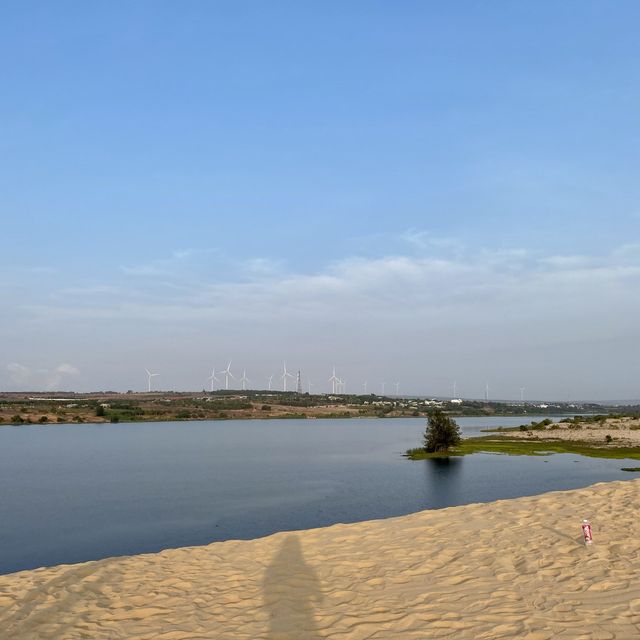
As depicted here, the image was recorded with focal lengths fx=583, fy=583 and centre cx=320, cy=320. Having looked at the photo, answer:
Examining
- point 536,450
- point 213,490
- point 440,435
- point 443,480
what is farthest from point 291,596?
point 536,450

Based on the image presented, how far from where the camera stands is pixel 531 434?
92.8 meters

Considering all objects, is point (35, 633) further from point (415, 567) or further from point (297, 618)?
point (415, 567)

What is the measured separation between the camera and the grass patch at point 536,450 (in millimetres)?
61938

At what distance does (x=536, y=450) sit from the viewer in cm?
6812

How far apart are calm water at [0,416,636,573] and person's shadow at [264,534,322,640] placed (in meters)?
12.3

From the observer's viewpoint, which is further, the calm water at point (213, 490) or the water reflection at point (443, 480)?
the water reflection at point (443, 480)

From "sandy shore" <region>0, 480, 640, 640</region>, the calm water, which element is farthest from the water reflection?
"sandy shore" <region>0, 480, 640, 640</region>

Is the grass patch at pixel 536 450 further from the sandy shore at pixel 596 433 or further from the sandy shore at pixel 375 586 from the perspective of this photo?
the sandy shore at pixel 375 586

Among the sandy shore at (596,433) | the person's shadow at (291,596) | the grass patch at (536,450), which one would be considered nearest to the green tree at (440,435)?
the grass patch at (536,450)

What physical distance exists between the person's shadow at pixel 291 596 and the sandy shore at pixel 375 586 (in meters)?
0.04

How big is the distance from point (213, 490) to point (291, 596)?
33.7 metres

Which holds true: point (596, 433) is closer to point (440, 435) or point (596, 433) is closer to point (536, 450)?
point (536, 450)

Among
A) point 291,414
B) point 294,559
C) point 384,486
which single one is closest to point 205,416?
point 291,414

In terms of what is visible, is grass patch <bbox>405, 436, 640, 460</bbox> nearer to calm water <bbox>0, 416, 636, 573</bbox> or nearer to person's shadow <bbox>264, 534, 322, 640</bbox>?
calm water <bbox>0, 416, 636, 573</bbox>
